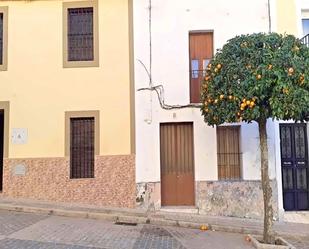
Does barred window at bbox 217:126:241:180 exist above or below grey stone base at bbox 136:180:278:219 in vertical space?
above

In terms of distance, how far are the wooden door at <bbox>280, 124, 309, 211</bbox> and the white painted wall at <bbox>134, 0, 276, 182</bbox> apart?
0.77m

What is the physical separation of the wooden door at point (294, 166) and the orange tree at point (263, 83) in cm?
328

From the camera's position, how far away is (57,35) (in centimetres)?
1110

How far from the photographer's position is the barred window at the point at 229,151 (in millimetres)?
10609

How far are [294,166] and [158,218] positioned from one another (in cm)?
434

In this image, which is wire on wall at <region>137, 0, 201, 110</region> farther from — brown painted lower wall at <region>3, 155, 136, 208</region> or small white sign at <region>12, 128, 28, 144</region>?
small white sign at <region>12, 128, 28, 144</region>

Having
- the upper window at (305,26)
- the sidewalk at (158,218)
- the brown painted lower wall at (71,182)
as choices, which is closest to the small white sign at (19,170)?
the brown painted lower wall at (71,182)

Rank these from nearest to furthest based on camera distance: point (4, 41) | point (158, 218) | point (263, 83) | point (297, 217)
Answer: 1. point (263, 83)
2. point (158, 218)
3. point (297, 217)
4. point (4, 41)

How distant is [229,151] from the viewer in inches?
421

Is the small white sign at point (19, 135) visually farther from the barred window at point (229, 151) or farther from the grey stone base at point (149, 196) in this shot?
the barred window at point (229, 151)

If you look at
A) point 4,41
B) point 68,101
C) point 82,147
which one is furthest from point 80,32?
point 82,147

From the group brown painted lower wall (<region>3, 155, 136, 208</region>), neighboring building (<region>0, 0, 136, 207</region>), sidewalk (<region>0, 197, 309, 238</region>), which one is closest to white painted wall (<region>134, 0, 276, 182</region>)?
neighboring building (<region>0, 0, 136, 207</region>)

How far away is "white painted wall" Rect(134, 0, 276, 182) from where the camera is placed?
10.5m

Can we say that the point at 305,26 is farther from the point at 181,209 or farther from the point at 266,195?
the point at 181,209
